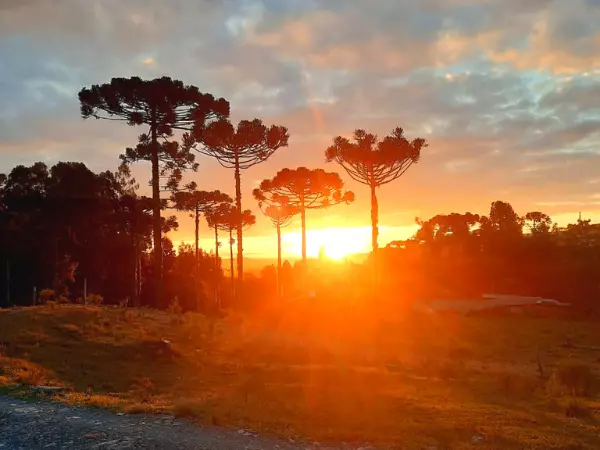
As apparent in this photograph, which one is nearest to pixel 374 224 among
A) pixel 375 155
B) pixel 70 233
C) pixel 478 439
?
pixel 375 155

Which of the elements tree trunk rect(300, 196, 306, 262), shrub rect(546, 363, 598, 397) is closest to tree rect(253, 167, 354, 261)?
tree trunk rect(300, 196, 306, 262)

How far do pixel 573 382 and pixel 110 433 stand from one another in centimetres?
1274

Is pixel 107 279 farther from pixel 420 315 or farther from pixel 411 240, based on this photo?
pixel 411 240

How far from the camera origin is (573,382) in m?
15.0

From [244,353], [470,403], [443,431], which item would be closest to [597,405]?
[470,403]

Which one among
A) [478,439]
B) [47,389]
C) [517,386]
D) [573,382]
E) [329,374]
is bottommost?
[573,382]

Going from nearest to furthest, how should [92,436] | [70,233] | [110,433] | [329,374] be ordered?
1. [92,436]
2. [110,433]
3. [329,374]
4. [70,233]

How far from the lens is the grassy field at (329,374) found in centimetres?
793

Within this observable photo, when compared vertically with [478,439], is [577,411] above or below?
below

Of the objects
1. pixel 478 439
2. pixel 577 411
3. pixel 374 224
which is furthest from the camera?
pixel 374 224

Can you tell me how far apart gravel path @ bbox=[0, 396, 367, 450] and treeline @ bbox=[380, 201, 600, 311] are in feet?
124

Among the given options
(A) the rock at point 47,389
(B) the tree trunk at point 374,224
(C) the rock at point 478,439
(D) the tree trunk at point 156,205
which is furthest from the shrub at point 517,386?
(D) the tree trunk at point 156,205

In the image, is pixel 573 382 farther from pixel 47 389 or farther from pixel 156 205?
pixel 156 205

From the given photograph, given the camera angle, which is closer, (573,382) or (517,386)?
(517,386)
